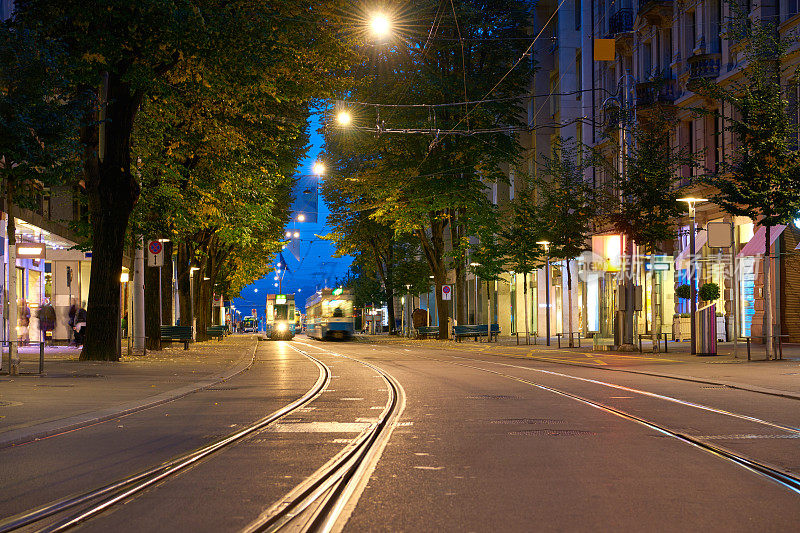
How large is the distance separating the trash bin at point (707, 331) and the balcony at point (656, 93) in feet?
43.5

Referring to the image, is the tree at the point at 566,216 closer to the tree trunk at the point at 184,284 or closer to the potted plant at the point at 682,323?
the potted plant at the point at 682,323

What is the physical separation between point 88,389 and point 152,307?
17985 millimetres

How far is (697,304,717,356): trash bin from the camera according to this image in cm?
2889

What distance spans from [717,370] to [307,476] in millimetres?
16799

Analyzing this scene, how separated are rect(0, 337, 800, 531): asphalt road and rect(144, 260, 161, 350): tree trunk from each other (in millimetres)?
18910

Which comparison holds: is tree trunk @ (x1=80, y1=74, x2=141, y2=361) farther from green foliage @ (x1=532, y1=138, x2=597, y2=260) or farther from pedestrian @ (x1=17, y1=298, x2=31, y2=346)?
green foliage @ (x1=532, y1=138, x2=597, y2=260)

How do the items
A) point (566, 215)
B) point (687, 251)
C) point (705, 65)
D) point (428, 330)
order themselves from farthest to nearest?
point (428, 330)
point (687, 251)
point (566, 215)
point (705, 65)

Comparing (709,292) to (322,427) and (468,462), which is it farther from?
(468,462)

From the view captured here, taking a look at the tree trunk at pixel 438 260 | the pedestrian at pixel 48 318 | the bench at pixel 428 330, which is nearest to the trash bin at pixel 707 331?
the tree trunk at pixel 438 260

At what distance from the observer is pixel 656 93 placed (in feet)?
133

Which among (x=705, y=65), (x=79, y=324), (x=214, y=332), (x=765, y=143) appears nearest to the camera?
(x=765, y=143)

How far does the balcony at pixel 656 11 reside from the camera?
134 ft

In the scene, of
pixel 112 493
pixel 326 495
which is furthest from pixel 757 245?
pixel 112 493

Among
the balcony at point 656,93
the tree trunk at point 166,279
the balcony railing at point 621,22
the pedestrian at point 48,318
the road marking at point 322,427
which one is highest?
the balcony railing at point 621,22
